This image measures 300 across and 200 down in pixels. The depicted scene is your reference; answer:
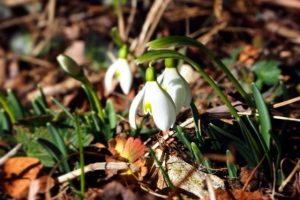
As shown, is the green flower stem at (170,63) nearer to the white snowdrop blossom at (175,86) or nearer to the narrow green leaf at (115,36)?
the white snowdrop blossom at (175,86)

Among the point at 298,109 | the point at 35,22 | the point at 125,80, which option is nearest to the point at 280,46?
the point at 298,109

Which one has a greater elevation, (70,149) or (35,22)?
(35,22)

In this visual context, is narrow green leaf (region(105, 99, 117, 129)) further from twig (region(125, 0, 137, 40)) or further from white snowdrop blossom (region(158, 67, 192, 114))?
twig (region(125, 0, 137, 40))

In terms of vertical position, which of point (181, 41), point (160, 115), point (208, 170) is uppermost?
point (181, 41)

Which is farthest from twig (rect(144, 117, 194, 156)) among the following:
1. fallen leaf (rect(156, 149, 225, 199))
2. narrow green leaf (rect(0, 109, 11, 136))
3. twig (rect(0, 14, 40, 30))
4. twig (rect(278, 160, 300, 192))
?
twig (rect(0, 14, 40, 30))

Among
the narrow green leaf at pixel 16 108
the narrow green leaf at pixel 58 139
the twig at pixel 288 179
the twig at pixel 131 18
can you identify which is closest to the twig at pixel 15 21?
the twig at pixel 131 18

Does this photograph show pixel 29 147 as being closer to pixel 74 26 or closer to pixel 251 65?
pixel 251 65
